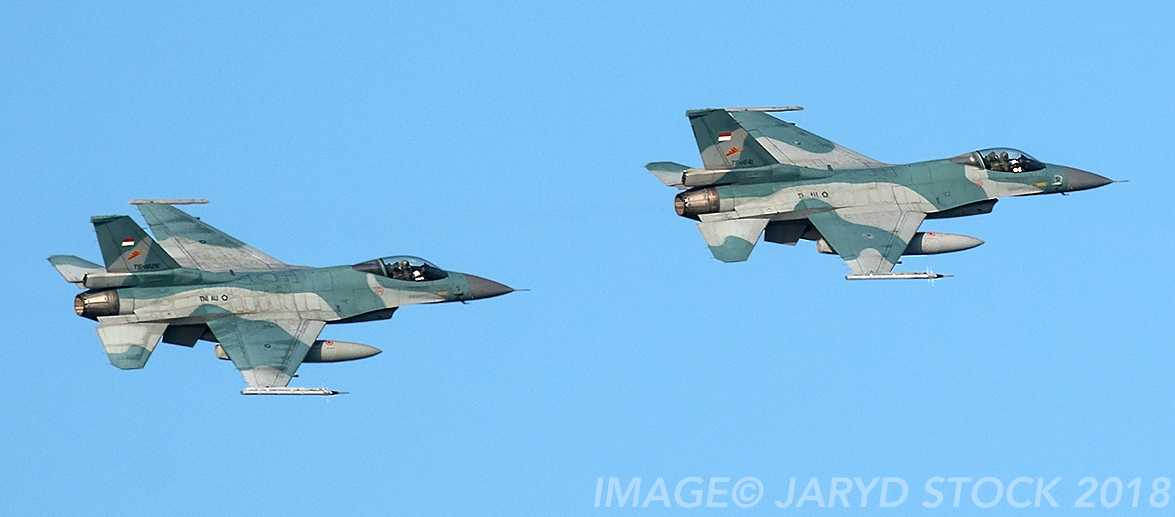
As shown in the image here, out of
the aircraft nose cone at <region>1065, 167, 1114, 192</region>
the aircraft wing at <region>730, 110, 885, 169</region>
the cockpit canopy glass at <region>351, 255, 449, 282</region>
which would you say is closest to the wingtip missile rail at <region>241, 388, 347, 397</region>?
the cockpit canopy glass at <region>351, 255, 449, 282</region>

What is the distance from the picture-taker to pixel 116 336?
65438 mm

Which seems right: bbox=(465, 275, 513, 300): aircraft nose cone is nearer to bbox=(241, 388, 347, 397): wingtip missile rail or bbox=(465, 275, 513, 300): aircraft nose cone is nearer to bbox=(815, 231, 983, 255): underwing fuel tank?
bbox=(241, 388, 347, 397): wingtip missile rail

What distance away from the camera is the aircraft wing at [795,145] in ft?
234

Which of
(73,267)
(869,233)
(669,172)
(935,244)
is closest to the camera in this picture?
(73,267)

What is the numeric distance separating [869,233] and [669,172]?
568 centimetres

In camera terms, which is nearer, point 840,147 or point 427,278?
point 427,278

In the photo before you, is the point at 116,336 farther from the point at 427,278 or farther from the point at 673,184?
the point at 673,184

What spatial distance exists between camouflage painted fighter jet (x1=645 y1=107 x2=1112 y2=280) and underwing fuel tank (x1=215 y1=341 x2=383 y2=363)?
30.5 ft

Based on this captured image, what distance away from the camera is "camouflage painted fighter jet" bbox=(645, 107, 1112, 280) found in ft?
225

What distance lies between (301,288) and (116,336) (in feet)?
15.4

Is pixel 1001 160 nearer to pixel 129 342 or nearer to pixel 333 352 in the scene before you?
pixel 333 352

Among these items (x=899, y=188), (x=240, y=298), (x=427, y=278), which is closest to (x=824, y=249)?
(x=899, y=188)

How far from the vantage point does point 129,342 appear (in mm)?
65438

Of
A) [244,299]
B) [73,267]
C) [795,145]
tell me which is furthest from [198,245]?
[795,145]
